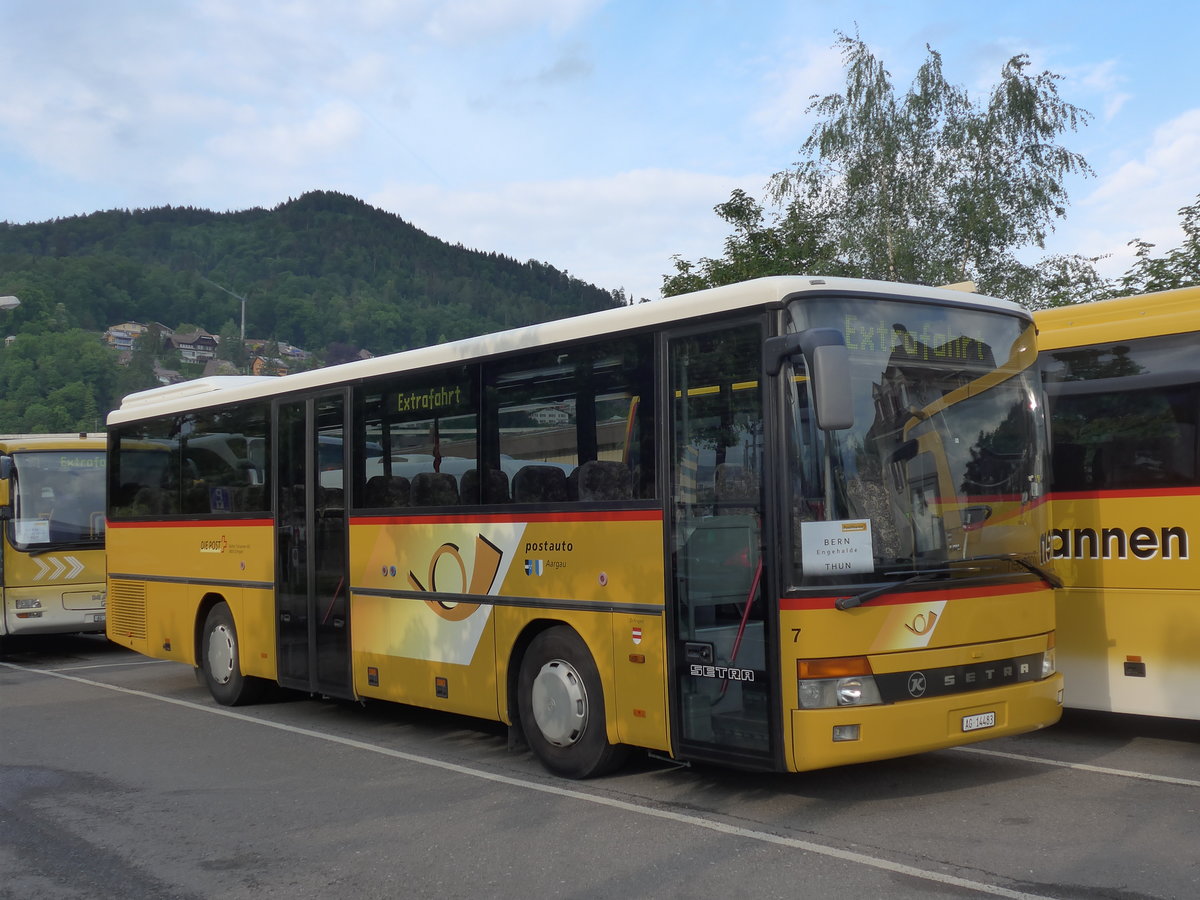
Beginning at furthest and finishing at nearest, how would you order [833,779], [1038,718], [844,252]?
[844,252] < [833,779] < [1038,718]

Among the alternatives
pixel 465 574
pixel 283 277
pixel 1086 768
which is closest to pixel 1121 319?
pixel 1086 768

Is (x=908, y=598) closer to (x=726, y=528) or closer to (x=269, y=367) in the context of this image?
(x=726, y=528)

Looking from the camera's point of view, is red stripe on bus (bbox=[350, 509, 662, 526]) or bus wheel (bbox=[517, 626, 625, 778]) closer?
red stripe on bus (bbox=[350, 509, 662, 526])

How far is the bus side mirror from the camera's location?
20.9ft

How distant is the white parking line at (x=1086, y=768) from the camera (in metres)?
7.67

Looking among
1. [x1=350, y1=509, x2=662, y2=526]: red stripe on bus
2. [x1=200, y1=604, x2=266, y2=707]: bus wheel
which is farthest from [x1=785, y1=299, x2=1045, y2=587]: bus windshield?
[x1=200, y1=604, x2=266, y2=707]: bus wheel

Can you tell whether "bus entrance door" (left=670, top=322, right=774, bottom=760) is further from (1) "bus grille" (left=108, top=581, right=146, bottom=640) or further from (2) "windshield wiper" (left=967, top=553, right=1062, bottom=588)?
(1) "bus grille" (left=108, top=581, right=146, bottom=640)

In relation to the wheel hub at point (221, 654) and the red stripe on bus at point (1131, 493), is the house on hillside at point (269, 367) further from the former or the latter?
the red stripe on bus at point (1131, 493)

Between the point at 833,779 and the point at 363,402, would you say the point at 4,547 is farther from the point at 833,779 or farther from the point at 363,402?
→ the point at 833,779

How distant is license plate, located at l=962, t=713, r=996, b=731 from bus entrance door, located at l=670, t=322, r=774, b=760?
1.13 metres

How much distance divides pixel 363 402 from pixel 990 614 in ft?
17.6

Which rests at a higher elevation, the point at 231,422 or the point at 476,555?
the point at 231,422

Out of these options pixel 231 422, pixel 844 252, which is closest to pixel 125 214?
pixel 844 252

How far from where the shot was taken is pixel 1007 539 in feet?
23.9
